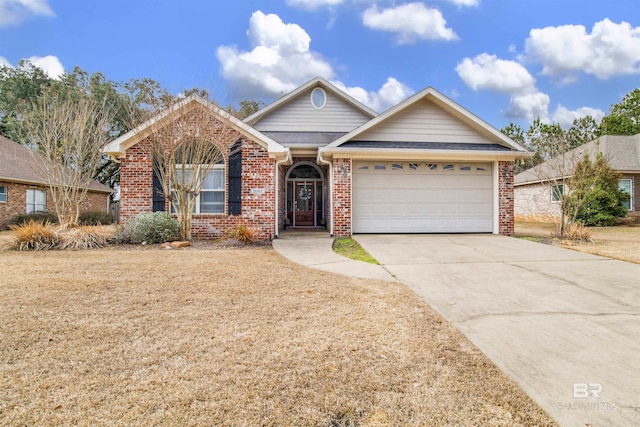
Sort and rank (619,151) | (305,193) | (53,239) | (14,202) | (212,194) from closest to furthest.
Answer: (53,239)
(212,194)
(305,193)
(14,202)
(619,151)

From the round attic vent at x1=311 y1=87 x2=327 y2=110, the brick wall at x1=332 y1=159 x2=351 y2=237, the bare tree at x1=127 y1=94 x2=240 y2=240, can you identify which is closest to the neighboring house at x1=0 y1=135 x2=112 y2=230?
the bare tree at x1=127 y1=94 x2=240 y2=240

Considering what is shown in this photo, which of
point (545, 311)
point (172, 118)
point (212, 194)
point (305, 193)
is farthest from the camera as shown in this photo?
point (305, 193)

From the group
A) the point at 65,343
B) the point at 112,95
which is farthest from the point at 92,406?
the point at 112,95

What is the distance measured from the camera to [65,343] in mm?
3066

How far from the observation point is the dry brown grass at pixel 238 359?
213 cm

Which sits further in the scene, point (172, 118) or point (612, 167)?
point (612, 167)

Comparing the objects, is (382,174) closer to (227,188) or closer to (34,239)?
(227,188)

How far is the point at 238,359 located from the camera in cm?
280

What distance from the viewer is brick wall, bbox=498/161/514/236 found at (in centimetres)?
1133

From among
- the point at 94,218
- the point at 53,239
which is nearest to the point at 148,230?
the point at 53,239

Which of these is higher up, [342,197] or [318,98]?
[318,98]

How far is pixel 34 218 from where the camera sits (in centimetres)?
1611

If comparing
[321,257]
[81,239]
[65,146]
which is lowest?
[321,257]

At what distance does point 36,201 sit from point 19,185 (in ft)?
4.51
